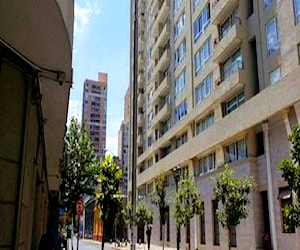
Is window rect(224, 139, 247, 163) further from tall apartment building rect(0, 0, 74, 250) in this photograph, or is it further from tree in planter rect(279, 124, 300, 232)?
tall apartment building rect(0, 0, 74, 250)

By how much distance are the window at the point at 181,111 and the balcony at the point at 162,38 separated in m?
10.7

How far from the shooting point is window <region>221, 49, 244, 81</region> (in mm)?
31219

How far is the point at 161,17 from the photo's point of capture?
5506cm

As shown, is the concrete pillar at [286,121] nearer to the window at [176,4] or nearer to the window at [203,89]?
the window at [203,89]

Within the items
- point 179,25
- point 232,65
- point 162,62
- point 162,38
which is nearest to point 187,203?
point 232,65

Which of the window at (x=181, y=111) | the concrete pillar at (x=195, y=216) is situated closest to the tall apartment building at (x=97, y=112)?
the window at (x=181, y=111)

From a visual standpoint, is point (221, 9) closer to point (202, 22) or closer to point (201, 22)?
point (202, 22)

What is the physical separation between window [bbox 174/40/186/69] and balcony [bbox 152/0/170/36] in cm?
724

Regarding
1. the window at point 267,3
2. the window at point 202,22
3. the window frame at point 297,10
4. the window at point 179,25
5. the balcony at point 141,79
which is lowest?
the window frame at point 297,10

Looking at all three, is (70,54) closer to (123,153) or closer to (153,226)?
(153,226)

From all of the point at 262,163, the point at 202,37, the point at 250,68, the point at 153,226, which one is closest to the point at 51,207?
the point at 262,163

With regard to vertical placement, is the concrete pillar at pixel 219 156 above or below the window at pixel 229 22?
below

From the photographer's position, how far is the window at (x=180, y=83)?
148 ft

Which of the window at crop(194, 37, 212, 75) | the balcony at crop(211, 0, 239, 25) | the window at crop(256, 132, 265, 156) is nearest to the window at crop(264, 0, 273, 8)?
the balcony at crop(211, 0, 239, 25)
